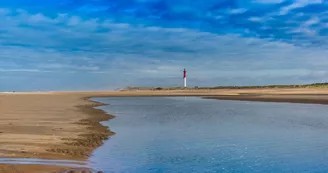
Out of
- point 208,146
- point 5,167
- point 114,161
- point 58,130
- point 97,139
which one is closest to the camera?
point 5,167

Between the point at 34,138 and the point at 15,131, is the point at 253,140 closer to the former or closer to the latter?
the point at 34,138

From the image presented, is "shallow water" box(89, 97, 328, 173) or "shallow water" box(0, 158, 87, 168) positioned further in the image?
"shallow water" box(89, 97, 328, 173)

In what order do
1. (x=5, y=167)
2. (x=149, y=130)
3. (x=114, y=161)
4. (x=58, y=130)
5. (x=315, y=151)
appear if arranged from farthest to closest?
(x=149, y=130), (x=58, y=130), (x=315, y=151), (x=114, y=161), (x=5, y=167)

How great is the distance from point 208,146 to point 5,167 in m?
7.04

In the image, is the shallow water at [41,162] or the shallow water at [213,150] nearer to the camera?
the shallow water at [41,162]

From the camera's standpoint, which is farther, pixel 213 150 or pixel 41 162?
pixel 213 150

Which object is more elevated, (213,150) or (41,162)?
(41,162)

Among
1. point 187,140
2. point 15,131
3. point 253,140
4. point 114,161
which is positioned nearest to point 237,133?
point 253,140

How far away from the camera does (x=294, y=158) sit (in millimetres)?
11266

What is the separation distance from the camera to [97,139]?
14523 millimetres

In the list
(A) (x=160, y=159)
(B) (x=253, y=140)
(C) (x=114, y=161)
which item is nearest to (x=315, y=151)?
(B) (x=253, y=140)

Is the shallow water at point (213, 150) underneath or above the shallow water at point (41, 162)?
underneath

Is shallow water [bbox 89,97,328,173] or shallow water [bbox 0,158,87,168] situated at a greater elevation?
shallow water [bbox 0,158,87,168]

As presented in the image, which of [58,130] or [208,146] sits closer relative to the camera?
[208,146]
